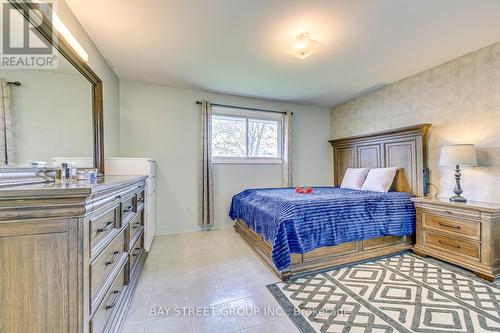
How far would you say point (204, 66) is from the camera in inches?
116

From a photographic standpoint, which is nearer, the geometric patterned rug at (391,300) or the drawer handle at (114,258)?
the drawer handle at (114,258)

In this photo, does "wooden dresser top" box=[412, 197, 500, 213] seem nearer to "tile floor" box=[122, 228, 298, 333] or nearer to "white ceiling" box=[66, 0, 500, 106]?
"white ceiling" box=[66, 0, 500, 106]

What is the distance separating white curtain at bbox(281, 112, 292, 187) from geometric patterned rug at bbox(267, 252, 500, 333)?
2.18 metres

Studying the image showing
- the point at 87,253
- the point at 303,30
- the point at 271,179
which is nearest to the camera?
the point at 87,253

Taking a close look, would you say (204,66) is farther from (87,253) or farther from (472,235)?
(472,235)

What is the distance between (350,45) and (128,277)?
3.21 m

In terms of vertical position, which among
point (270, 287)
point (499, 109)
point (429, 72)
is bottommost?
point (270, 287)

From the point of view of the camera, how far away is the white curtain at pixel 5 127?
1115 millimetres

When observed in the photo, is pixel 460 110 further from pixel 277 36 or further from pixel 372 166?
pixel 277 36

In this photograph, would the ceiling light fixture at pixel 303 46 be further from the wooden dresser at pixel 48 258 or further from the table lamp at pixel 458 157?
the wooden dresser at pixel 48 258

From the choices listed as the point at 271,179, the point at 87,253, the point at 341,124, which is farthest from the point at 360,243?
the point at 341,124

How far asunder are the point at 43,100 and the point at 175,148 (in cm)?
230
